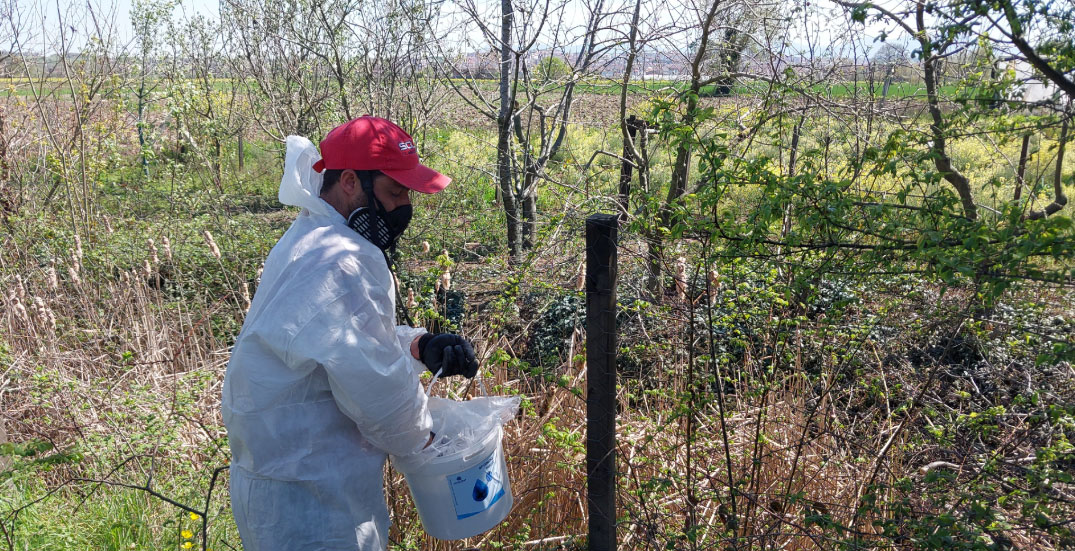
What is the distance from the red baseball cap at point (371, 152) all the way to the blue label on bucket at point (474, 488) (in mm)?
836

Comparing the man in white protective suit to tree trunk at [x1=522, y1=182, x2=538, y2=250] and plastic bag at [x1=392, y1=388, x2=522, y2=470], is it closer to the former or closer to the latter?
plastic bag at [x1=392, y1=388, x2=522, y2=470]

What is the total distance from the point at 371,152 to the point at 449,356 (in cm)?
64

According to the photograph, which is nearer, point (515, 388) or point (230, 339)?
point (515, 388)

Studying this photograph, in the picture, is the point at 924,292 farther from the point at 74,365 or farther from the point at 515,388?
the point at 74,365

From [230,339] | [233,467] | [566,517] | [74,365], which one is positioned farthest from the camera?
[230,339]

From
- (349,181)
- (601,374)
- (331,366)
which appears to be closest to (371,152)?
(349,181)

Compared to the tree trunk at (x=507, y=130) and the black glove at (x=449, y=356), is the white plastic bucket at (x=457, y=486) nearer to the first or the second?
the black glove at (x=449, y=356)

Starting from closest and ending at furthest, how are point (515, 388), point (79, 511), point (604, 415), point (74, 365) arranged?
point (604, 415), point (79, 511), point (515, 388), point (74, 365)

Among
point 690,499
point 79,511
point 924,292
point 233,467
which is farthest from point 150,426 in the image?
point 924,292

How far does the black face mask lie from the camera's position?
2076 mm

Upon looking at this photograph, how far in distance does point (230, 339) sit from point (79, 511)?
2.59m

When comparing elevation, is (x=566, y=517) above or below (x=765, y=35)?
below

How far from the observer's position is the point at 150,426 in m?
3.35

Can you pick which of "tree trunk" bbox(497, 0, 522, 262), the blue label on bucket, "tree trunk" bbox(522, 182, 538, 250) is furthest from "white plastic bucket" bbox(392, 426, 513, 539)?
"tree trunk" bbox(522, 182, 538, 250)
